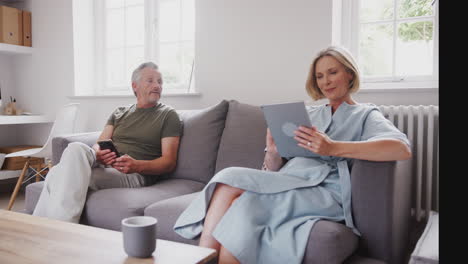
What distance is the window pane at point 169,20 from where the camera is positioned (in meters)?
3.49

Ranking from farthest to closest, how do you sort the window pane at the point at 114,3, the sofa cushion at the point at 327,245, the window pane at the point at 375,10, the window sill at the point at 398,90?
1. the window pane at the point at 114,3
2. the window pane at the point at 375,10
3. the window sill at the point at 398,90
4. the sofa cushion at the point at 327,245

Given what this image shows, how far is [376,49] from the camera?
2.59 meters

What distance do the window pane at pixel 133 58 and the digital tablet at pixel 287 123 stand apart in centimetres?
Result: 240

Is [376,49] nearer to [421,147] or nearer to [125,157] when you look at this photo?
[421,147]

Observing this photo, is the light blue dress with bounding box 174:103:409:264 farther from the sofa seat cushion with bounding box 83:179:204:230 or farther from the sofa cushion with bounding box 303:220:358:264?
the sofa seat cushion with bounding box 83:179:204:230

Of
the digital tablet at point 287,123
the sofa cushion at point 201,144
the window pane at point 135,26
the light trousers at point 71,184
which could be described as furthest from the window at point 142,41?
the digital tablet at point 287,123

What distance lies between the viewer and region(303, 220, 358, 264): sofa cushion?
1.27 meters

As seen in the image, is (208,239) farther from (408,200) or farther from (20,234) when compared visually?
(408,200)

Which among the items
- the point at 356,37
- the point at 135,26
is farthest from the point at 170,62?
the point at 356,37

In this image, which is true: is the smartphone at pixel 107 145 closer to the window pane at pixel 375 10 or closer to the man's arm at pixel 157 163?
the man's arm at pixel 157 163

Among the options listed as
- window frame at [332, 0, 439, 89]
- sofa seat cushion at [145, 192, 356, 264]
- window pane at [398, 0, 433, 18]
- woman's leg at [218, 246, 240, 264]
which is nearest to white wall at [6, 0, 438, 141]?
window frame at [332, 0, 439, 89]

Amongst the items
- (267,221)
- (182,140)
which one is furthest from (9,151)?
(267,221)

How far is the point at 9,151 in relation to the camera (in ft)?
12.9

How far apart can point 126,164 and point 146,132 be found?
292 millimetres
